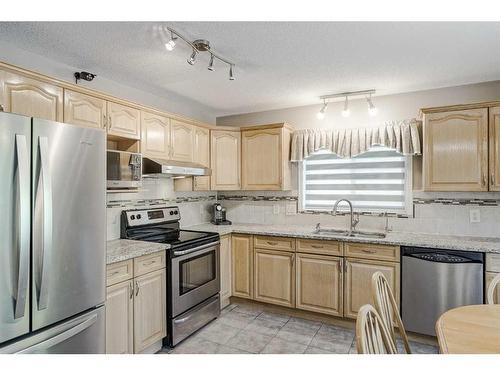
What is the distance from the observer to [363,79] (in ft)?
9.37

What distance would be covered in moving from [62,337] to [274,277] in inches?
81.4

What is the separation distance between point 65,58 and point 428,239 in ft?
11.1

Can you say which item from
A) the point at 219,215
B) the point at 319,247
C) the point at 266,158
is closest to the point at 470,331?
the point at 319,247

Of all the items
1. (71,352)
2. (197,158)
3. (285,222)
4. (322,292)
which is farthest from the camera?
(285,222)

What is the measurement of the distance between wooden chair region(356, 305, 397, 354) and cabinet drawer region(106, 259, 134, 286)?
5.60 ft

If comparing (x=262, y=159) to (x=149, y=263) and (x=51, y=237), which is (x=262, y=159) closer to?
(x=149, y=263)

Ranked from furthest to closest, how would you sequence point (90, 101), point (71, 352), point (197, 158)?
point (197, 158) → point (90, 101) → point (71, 352)

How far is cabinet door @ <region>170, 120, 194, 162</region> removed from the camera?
3150 mm

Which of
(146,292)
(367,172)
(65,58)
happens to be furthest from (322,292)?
(65,58)

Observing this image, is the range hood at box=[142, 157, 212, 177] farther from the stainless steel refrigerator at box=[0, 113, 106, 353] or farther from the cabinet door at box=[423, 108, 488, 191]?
the cabinet door at box=[423, 108, 488, 191]

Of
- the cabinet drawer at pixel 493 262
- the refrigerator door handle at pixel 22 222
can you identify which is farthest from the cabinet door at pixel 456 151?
the refrigerator door handle at pixel 22 222

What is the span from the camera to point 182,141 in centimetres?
326

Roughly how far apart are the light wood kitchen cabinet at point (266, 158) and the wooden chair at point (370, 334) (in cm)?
252
